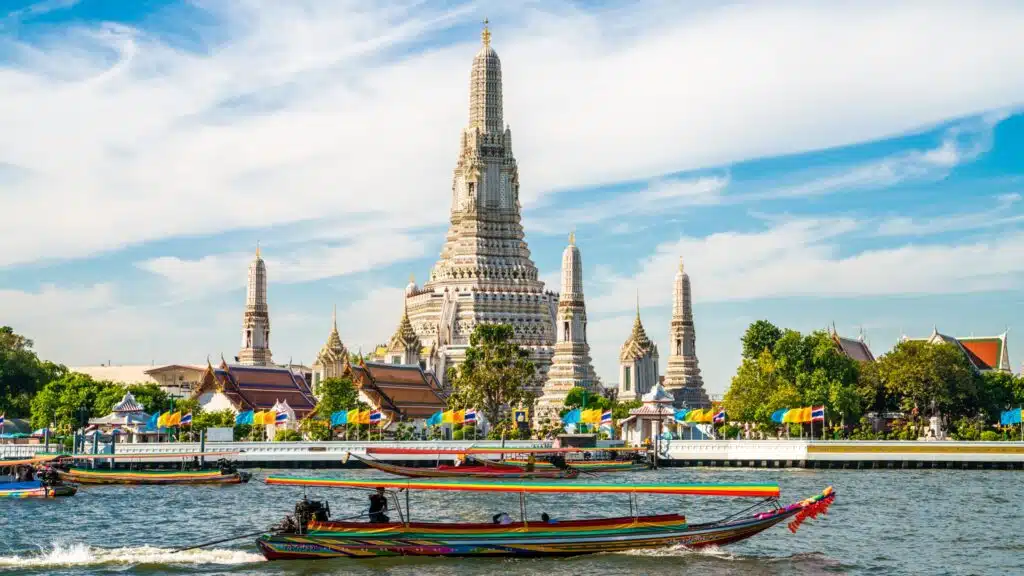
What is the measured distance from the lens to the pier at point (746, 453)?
72.8m

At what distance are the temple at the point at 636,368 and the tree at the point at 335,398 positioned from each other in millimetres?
37541

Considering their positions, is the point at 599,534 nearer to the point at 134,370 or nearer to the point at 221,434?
the point at 221,434

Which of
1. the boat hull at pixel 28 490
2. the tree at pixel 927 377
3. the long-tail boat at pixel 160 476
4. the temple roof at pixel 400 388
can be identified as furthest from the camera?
the temple roof at pixel 400 388

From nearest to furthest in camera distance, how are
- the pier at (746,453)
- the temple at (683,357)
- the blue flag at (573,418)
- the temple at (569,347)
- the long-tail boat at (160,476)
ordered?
the long-tail boat at (160,476), the pier at (746,453), the blue flag at (573,418), the temple at (569,347), the temple at (683,357)

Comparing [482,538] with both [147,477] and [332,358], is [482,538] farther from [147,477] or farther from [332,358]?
[332,358]

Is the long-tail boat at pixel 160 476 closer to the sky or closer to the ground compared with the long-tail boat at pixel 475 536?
closer to the sky

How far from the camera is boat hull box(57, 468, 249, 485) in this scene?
65.1 meters

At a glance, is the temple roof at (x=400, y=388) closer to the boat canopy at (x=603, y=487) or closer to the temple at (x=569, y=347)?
the temple at (x=569, y=347)

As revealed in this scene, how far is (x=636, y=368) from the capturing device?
129625 millimetres

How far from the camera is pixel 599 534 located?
36.0 m

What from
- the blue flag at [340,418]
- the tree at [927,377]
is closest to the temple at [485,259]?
the blue flag at [340,418]

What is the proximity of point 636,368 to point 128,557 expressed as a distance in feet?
309

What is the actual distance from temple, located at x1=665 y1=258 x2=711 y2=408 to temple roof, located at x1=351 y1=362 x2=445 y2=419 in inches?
1181

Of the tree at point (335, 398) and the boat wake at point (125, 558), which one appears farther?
the tree at point (335, 398)
